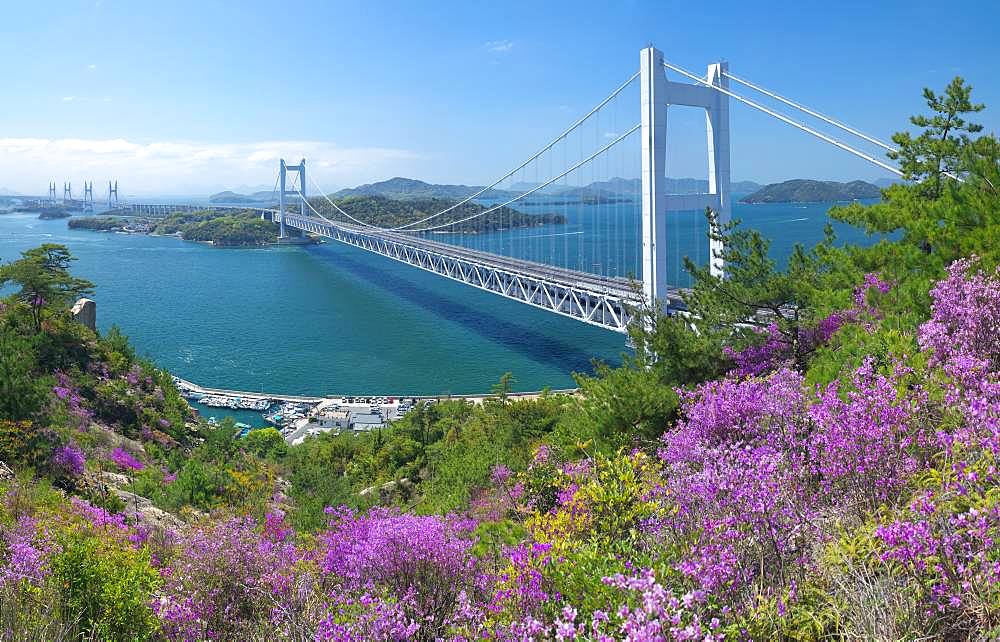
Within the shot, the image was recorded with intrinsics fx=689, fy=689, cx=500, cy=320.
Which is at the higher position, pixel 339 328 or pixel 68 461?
pixel 68 461

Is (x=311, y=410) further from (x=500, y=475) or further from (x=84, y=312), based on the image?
(x=500, y=475)

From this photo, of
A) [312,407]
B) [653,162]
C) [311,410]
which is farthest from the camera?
[312,407]

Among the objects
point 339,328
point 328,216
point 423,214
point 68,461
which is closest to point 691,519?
point 68,461

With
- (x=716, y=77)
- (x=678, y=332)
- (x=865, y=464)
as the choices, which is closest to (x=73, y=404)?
(x=678, y=332)

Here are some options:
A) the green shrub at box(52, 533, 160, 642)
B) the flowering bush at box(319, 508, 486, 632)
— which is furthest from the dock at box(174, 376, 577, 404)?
the green shrub at box(52, 533, 160, 642)

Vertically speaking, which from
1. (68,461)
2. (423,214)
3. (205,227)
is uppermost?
(423,214)

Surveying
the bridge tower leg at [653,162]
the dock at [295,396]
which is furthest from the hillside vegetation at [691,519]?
the dock at [295,396]

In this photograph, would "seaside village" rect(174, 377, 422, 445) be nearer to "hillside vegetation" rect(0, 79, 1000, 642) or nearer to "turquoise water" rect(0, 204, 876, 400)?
"turquoise water" rect(0, 204, 876, 400)
